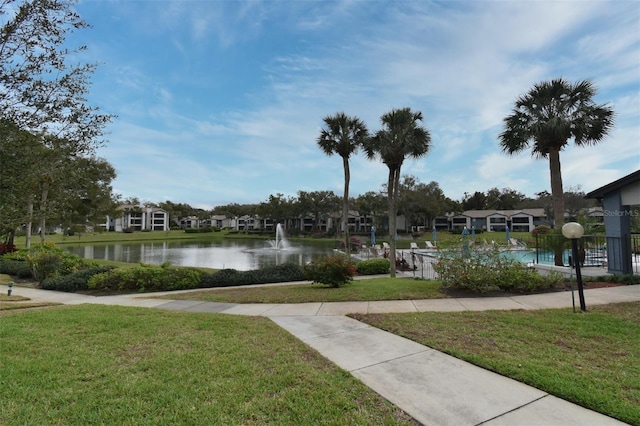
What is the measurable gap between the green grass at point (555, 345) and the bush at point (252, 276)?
22.9 feet

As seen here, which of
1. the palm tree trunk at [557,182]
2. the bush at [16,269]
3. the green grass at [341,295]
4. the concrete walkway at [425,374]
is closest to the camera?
the concrete walkway at [425,374]

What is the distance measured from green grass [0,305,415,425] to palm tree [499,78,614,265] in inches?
521

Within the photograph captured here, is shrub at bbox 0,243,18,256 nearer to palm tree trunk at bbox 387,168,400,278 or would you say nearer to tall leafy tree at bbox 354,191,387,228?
palm tree trunk at bbox 387,168,400,278

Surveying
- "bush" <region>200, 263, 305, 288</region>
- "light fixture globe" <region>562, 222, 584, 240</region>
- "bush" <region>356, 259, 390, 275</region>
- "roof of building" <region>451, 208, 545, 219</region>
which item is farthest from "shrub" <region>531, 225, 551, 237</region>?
"roof of building" <region>451, 208, 545, 219</region>

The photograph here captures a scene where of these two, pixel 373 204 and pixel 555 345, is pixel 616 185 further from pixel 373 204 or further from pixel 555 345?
pixel 373 204

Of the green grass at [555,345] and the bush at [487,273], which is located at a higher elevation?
the bush at [487,273]

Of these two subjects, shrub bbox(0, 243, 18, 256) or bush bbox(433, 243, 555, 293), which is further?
shrub bbox(0, 243, 18, 256)

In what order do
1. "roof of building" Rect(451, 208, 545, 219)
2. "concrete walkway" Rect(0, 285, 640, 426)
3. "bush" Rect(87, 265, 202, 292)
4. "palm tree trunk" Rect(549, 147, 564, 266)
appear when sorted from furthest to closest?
"roof of building" Rect(451, 208, 545, 219), "palm tree trunk" Rect(549, 147, 564, 266), "bush" Rect(87, 265, 202, 292), "concrete walkway" Rect(0, 285, 640, 426)

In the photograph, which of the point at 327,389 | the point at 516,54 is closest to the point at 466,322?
the point at 327,389

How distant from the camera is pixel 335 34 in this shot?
1200cm

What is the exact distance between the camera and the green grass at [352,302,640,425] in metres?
3.00

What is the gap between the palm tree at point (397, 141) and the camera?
12812 millimetres

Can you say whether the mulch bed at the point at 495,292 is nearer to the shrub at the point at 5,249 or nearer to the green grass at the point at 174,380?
the green grass at the point at 174,380

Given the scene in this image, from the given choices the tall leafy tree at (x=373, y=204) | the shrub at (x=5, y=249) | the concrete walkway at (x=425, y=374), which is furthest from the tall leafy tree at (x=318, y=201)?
the concrete walkway at (x=425, y=374)
